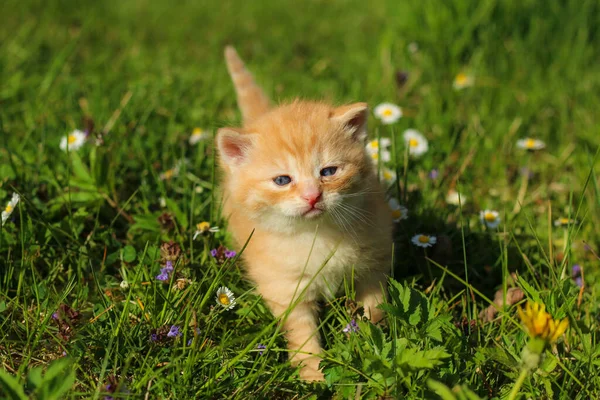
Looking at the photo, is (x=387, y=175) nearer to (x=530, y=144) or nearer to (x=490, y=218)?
(x=490, y=218)

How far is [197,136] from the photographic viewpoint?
2.98 m

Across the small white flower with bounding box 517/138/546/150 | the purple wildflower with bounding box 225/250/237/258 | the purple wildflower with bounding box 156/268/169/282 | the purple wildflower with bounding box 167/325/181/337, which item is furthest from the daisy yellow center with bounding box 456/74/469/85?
the purple wildflower with bounding box 167/325/181/337

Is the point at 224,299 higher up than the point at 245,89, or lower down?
lower down

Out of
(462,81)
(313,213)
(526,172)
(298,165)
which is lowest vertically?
(526,172)

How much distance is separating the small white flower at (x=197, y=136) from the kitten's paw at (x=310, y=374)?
1.46 metres

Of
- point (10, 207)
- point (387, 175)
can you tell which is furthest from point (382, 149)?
point (10, 207)

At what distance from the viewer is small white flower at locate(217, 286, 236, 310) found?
185 centimetres

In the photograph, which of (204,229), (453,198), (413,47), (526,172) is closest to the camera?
(204,229)

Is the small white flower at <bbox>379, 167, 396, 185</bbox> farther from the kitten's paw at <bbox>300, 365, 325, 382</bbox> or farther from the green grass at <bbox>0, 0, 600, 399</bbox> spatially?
the kitten's paw at <bbox>300, 365, 325, 382</bbox>

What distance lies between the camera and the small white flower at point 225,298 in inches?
73.0

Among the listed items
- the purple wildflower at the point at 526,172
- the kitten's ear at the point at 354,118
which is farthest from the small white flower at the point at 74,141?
the purple wildflower at the point at 526,172

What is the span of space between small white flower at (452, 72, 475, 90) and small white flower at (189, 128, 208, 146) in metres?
1.60

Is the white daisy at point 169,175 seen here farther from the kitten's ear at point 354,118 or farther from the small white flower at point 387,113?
the small white flower at point 387,113

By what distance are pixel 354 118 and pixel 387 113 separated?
3.52 ft
